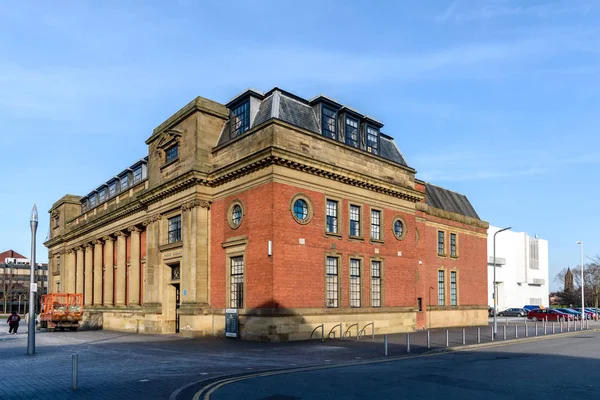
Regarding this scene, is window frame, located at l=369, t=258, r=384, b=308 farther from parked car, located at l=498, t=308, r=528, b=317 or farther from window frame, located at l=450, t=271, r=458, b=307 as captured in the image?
parked car, located at l=498, t=308, r=528, b=317

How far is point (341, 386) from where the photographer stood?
42.9ft

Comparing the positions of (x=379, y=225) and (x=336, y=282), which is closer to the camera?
(x=336, y=282)

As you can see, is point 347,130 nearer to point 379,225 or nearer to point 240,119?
point 379,225

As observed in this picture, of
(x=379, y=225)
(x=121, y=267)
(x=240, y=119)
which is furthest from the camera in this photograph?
(x=121, y=267)

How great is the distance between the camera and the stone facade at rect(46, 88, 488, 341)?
27562 millimetres

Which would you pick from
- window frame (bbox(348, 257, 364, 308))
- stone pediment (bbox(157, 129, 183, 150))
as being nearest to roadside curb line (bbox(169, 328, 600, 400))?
window frame (bbox(348, 257, 364, 308))

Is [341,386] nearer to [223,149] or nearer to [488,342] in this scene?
[488,342]

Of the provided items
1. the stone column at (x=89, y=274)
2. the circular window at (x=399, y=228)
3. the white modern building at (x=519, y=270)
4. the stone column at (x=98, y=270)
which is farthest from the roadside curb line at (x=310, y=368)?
the white modern building at (x=519, y=270)

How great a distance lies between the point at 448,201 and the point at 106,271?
31.7 metres

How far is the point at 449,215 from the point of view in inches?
1688

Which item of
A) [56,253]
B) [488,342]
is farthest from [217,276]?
[56,253]

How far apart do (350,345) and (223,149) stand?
13961 millimetres

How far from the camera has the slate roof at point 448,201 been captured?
45281 millimetres

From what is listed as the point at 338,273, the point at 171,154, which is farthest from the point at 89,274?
the point at 338,273
